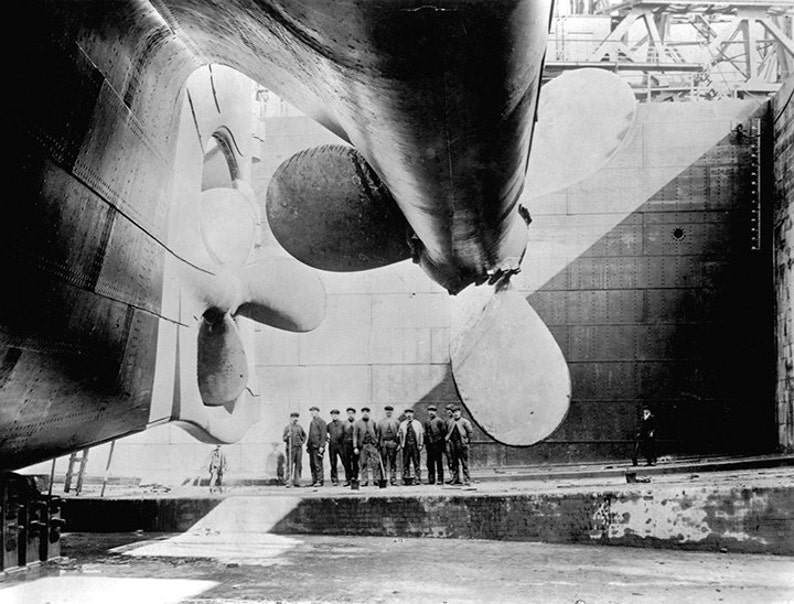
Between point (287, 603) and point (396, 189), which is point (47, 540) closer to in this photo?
point (287, 603)

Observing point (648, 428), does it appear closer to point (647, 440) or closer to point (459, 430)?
point (647, 440)

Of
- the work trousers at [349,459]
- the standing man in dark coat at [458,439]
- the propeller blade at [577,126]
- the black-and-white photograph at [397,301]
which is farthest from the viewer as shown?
the standing man in dark coat at [458,439]

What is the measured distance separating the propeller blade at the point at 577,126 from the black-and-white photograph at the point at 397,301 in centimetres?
3

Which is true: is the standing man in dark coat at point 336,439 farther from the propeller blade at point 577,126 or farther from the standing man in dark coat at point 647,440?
the propeller blade at point 577,126

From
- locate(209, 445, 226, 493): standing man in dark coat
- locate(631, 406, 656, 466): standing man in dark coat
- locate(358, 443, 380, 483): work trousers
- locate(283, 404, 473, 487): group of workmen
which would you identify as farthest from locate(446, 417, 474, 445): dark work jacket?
locate(209, 445, 226, 493): standing man in dark coat

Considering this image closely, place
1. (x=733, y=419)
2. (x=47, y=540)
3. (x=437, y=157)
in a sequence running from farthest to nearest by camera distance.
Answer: (x=733, y=419) < (x=47, y=540) < (x=437, y=157)

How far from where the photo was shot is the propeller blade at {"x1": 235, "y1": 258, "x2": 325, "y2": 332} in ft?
25.9

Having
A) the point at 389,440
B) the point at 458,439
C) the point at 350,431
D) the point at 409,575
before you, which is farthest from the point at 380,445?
the point at 409,575

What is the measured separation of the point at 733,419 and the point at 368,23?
1308cm

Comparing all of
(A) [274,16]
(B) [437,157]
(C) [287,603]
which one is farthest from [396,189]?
(C) [287,603]

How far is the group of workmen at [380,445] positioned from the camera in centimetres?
1248

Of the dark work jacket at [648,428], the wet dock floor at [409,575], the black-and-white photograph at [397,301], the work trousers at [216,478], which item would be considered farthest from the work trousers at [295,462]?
the dark work jacket at [648,428]

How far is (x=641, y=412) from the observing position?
1398 cm

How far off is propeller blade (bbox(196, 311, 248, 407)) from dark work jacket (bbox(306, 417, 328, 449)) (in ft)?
17.5
